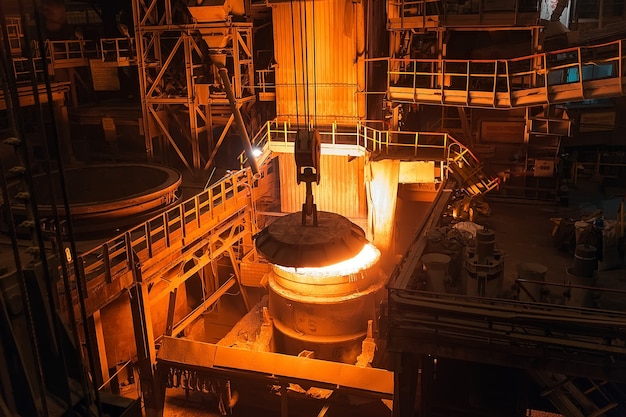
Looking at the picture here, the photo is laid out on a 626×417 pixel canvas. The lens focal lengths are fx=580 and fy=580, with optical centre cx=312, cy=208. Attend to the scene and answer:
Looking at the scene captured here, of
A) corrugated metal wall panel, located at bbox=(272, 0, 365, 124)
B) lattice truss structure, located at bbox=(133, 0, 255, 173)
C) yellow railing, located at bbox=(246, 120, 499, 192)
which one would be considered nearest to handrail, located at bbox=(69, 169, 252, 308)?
yellow railing, located at bbox=(246, 120, 499, 192)

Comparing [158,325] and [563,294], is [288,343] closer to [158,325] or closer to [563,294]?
[158,325]

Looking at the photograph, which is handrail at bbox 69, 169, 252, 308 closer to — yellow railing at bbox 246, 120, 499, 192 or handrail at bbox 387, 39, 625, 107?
yellow railing at bbox 246, 120, 499, 192

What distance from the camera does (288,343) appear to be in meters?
14.5

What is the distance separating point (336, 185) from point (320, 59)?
152 inches

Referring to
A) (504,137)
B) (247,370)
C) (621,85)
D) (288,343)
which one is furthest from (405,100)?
(247,370)

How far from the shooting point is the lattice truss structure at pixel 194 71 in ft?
59.3

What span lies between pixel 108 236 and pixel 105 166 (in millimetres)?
4459

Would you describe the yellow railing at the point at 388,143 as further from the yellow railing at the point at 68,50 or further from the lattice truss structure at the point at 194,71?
the yellow railing at the point at 68,50

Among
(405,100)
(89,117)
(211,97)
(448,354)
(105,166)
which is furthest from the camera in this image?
(89,117)

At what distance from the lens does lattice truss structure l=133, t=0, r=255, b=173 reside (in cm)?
1808

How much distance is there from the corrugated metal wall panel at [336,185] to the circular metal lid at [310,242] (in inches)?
379

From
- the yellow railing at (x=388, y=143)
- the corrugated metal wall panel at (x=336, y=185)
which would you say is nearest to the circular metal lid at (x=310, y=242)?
the yellow railing at (x=388, y=143)

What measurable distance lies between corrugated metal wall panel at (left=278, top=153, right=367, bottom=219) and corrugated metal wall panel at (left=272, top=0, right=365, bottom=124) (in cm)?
132

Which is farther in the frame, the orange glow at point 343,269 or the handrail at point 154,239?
the orange glow at point 343,269
